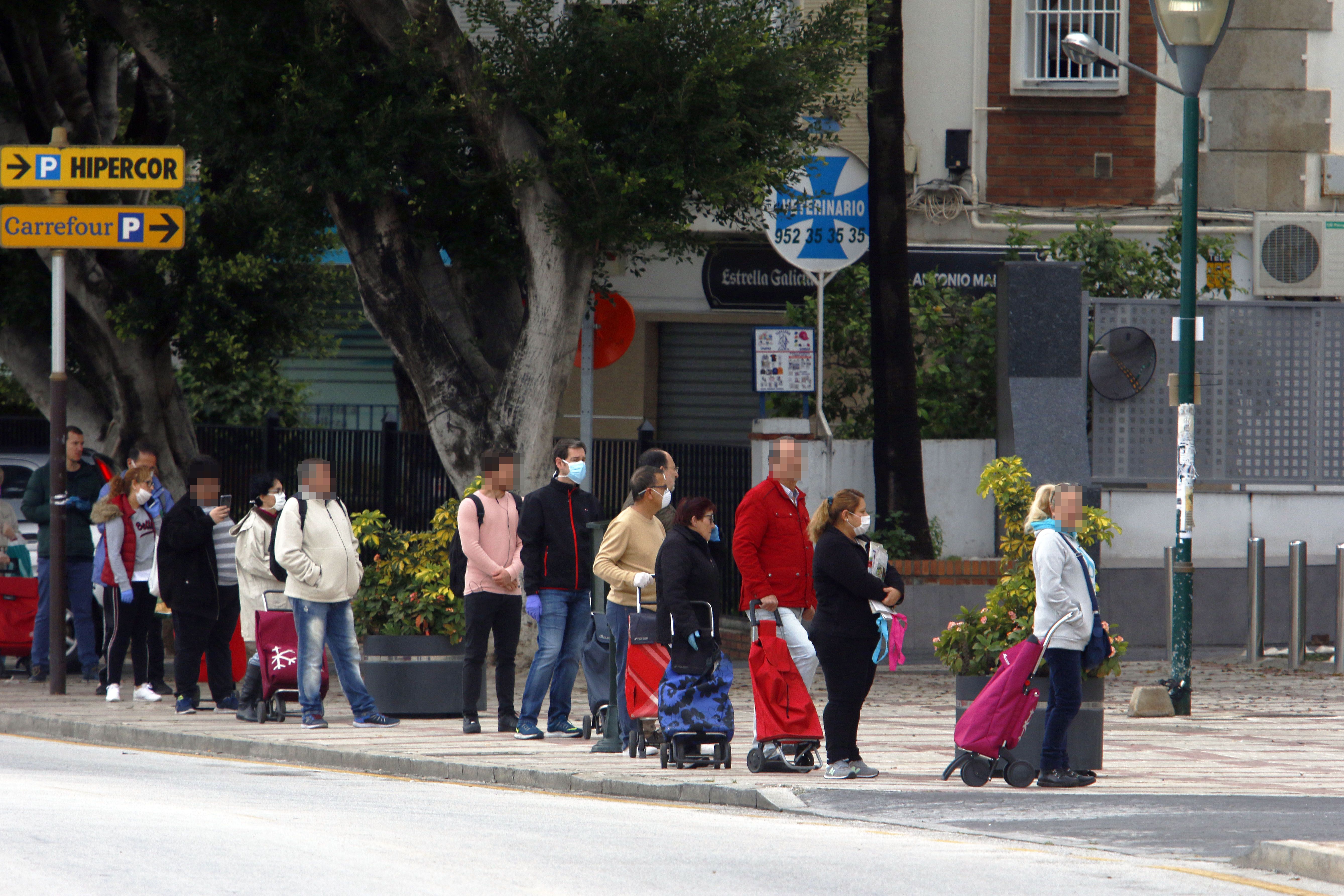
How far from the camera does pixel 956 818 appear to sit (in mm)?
8047

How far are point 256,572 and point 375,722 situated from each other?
137cm

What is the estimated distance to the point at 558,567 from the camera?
10.8 m

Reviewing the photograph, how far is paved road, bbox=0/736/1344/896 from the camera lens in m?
6.31

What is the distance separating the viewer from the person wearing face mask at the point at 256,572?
1203cm

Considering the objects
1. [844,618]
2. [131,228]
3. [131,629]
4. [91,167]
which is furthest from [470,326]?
[844,618]

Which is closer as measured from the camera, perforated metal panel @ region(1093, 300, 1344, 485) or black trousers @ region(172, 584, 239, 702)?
black trousers @ region(172, 584, 239, 702)

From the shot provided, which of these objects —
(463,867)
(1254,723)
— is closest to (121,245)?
(463,867)

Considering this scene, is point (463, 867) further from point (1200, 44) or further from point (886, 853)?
point (1200, 44)

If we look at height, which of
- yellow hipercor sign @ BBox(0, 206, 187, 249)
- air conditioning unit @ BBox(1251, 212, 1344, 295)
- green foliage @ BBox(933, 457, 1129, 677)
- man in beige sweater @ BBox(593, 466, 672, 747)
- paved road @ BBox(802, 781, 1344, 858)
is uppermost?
air conditioning unit @ BBox(1251, 212, 1344, 295)

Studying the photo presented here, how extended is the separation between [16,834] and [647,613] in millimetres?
3933

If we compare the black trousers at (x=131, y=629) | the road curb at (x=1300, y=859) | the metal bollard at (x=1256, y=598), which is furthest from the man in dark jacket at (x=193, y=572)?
the metal bollard at (x=1256, y=598)

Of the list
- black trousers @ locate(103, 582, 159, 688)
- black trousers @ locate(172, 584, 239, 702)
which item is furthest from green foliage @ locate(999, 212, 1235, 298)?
black trousers @ locate(103, 582, 159, 688)

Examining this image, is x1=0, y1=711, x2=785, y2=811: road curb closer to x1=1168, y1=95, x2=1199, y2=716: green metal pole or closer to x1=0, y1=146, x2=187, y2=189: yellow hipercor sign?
x1=0, y1=146, x2=187, y2=189: yellow hipercor sign

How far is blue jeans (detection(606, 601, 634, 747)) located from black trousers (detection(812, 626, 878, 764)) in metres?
1.53
